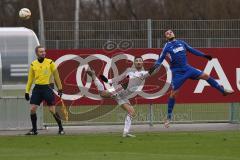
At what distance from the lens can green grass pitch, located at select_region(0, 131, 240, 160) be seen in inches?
602

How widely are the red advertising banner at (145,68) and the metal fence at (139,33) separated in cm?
79

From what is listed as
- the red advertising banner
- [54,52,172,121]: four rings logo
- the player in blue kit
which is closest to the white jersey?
the player in blue kit

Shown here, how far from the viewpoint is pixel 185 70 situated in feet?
65.1

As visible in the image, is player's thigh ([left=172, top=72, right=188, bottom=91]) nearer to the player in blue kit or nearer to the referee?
the player in blue kit

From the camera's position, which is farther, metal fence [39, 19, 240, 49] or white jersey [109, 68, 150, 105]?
metal fence [39, 19, 240, 49]

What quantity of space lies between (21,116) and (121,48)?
3378mm

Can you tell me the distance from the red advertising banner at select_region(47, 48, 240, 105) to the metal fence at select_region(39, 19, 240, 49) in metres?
0.79

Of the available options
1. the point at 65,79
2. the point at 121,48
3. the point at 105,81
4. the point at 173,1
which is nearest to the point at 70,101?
the point at 65,79

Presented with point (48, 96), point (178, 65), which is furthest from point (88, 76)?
point (178, 65)

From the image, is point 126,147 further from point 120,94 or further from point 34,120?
point 34,120

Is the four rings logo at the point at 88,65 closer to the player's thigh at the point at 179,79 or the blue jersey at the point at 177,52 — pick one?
the player's thigh at the point at 179,79

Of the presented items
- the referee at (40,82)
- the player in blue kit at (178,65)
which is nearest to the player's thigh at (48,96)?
the referee at (40,82)

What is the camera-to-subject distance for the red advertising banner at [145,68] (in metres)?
22.2

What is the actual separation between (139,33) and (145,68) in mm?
1413
